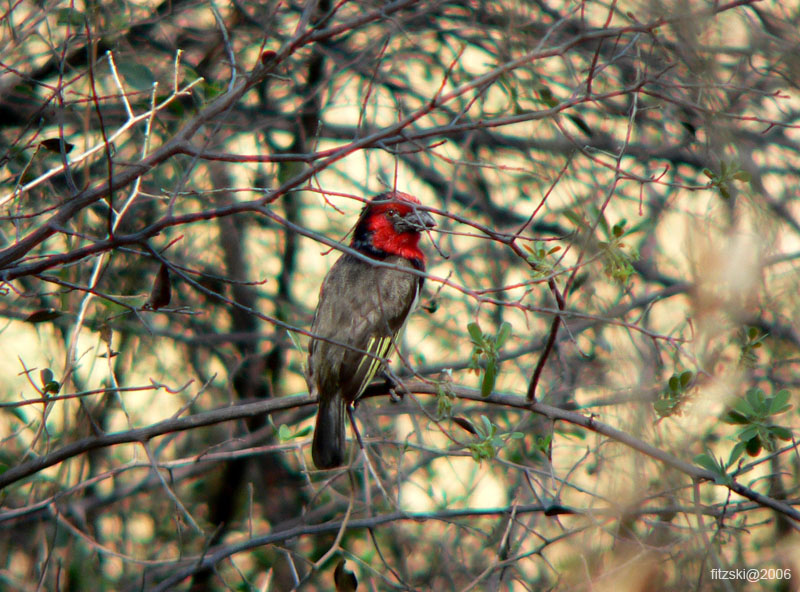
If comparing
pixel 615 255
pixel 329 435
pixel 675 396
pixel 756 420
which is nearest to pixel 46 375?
pixel 329 435

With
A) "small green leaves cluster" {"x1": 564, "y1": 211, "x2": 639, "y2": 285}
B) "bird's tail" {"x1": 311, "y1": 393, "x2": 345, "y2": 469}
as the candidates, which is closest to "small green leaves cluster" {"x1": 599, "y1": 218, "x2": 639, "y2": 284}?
"small green leaves cluster" {"x1": 564, "y1": 211, "x2": 639, "y2": 285}

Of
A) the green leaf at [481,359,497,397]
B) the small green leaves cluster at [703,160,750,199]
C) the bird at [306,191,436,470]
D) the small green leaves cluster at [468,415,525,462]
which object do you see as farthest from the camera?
the bird at [306,191,436,470]

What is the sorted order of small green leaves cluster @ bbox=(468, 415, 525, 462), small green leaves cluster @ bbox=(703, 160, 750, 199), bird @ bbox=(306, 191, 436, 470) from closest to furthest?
small green leaves cluster @ bbox=(703, 160, 750, 199) < small green leaves cluster @ bbox=(468, 415, 525, 462) < bird @ bbox=(306, 191, 436, 470)

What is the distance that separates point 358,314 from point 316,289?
2.19 metres

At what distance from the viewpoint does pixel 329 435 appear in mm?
4398

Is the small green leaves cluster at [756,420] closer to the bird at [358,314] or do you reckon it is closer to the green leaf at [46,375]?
the bird at [358,314]

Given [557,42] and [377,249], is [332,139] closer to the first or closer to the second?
[377,249]

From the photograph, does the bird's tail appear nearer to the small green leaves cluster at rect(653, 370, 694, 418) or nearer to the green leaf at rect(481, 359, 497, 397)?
Result: the green leaf at rect(481, 359, 497, 397)

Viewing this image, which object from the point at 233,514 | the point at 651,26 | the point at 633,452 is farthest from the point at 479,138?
the point at 633,452

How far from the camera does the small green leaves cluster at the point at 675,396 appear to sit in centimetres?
307

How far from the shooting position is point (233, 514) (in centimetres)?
624

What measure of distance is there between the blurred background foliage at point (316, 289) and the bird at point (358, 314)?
0.17 meters

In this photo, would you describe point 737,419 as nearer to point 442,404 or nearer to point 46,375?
point 442,404

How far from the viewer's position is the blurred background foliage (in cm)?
329
